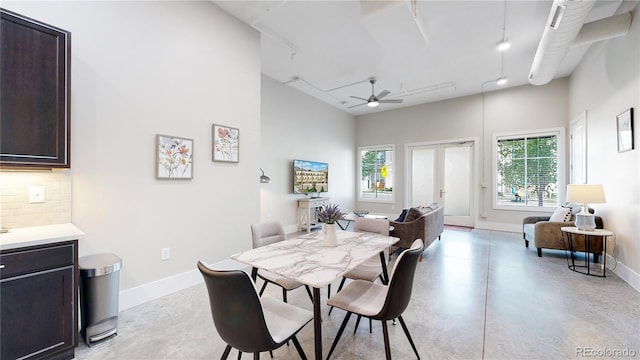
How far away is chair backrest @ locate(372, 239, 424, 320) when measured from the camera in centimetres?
145

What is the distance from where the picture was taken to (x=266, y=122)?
5.58 meters

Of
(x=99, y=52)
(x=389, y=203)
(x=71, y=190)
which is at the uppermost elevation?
(x=99, y=52)

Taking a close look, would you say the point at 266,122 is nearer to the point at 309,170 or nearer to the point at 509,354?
the point at 309,170

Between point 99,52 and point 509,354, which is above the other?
point 99,52

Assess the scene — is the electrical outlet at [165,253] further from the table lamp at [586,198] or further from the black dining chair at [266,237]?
the table lamp at [586,198]

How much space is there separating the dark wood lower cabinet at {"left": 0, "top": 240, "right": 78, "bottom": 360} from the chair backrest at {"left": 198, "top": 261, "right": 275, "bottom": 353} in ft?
4.10

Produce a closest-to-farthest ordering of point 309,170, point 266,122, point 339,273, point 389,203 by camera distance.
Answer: point 339,273 → point 266,122 → point 309,170 → point 389,203

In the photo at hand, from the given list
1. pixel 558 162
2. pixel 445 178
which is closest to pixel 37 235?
pixel 445 178

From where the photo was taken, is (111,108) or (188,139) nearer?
(111,108)

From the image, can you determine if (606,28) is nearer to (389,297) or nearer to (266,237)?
(389,297)

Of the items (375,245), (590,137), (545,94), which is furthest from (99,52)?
(545,94)

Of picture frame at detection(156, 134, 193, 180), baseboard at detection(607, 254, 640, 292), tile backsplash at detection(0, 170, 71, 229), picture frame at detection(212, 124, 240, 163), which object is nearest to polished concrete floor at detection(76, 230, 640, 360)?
baseboard at detection(607, 254, 640, 292)

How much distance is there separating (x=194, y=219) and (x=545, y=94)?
7574 mm

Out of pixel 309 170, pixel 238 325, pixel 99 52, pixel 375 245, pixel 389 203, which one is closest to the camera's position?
pixel 238 325
